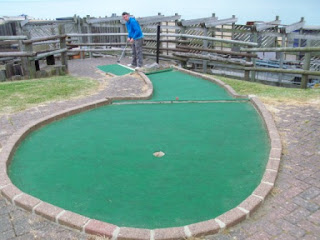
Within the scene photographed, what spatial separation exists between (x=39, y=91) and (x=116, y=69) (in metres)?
3.45

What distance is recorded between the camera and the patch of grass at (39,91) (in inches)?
223

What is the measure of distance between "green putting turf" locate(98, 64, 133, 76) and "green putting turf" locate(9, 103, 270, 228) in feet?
14.1

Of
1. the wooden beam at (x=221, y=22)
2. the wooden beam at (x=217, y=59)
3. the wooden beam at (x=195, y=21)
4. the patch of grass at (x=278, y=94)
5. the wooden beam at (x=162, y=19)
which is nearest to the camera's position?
the patch of grass at (x=278, y=94)

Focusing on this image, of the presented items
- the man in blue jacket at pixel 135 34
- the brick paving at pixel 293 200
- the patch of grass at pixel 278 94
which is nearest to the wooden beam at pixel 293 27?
the patch of grass at pixel 278 94

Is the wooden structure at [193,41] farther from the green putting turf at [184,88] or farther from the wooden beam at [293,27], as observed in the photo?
the green putting turf at [184,88]

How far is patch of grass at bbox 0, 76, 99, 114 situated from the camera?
566cm

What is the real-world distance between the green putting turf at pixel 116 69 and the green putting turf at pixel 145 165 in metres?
4.31

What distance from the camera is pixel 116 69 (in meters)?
9.66

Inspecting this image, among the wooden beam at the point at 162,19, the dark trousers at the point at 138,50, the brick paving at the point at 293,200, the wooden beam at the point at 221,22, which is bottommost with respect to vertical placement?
the brick paving at the point at 293,200

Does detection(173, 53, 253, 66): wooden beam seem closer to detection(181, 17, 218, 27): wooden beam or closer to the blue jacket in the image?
detection(181, 17, 218, 27): wooden beam

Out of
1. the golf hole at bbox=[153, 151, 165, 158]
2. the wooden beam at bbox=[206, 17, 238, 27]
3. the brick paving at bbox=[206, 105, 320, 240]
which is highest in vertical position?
the wooden beam at bbox=[206, 17, 238, 27]

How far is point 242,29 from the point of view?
37.9 feet

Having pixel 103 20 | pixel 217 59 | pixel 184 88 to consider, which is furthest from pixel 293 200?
pixel 103 20

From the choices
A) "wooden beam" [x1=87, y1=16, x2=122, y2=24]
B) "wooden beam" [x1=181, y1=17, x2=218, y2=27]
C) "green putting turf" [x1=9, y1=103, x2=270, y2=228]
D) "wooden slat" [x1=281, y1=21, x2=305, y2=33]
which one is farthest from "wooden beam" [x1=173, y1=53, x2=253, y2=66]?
"green putting turf" [x1=9, y1=103, x2=270, y2=228]
